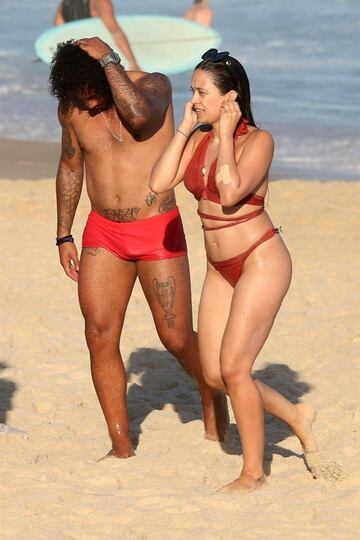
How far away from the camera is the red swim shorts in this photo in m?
5.79

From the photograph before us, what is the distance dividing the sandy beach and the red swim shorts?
1.02 metres

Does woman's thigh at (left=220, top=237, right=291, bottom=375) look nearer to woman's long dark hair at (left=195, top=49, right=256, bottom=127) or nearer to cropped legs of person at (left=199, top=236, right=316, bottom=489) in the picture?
cropped legs of person at (left=199, top=236, right=316, bottom=489)

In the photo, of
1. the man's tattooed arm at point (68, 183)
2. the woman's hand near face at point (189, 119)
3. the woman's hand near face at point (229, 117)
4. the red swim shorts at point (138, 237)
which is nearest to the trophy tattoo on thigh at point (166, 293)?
the red swim shorts at point (138, 237)

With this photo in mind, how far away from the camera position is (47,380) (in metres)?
7.29

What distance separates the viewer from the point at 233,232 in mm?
5230

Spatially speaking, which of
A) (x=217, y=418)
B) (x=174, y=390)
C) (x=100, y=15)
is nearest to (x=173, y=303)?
(x=217, y=418)

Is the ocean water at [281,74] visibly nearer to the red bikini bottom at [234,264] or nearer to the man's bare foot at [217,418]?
the man's bare foot at [217,418]

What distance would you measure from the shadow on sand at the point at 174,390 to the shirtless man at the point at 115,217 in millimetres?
672

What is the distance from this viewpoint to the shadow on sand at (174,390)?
6.56m

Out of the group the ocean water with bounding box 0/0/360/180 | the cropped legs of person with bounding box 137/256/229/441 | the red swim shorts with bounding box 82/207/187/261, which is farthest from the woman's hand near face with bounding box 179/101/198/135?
the ocean water with bounding box 0/0/360/180

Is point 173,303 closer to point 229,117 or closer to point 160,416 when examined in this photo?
point 160,416

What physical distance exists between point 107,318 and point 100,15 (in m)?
11.9

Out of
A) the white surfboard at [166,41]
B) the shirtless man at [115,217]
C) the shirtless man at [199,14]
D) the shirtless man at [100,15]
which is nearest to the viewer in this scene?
the shirtless man at [115,217]

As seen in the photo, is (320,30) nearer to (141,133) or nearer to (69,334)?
(69,334)
